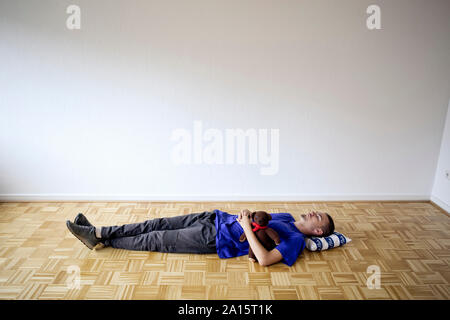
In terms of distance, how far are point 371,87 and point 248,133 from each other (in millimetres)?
1145

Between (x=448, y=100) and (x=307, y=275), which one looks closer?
(x=307, y=275)

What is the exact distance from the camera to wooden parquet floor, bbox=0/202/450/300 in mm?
2035

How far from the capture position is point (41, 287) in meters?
2.03

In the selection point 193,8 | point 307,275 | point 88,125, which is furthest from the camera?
point 88,125

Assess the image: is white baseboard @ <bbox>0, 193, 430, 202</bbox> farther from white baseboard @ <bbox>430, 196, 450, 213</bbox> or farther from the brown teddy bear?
the brown teddy bear

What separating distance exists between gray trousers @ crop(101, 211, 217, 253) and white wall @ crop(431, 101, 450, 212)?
2176 mm

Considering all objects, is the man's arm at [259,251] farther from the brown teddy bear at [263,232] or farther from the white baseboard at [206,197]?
the white baseboard at [206,197]

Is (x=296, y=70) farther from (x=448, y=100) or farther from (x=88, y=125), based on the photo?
(x=88, y=125)

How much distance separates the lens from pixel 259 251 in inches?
87.6
